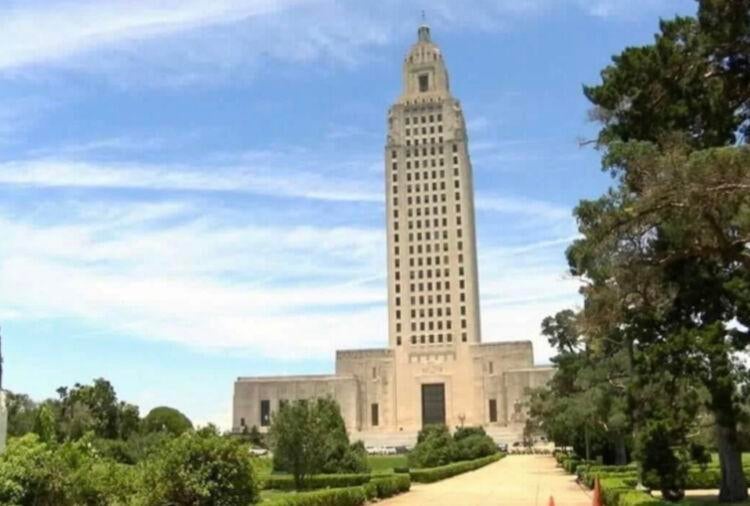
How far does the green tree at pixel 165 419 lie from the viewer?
69.6m

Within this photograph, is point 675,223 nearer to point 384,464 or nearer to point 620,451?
point 620,451

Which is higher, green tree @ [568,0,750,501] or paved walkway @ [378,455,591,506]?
green tree @ [568,0,750,501]

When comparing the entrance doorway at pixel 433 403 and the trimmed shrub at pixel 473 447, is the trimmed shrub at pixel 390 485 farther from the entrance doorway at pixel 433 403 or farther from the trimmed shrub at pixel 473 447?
the entrance doorway at pixel 433 403

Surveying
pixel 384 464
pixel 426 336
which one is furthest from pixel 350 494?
pixel 426 336

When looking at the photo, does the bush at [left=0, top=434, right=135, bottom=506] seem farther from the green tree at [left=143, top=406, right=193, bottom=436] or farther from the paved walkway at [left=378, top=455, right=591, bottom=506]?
the green tree at [left=143, top=406, right=193, bottom=436]

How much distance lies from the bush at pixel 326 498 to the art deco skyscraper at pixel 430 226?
72122 millimetres

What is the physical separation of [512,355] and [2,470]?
278ft

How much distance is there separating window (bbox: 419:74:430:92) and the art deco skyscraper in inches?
36.5

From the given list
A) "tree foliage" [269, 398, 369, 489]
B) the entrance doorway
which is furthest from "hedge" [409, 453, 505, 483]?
the entrance doorway

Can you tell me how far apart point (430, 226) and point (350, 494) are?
77610mm

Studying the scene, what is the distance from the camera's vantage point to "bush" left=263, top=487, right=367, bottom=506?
17922 mm

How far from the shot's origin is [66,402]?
61812 millimetres

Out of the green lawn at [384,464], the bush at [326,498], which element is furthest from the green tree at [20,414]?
the bush at [326,498]

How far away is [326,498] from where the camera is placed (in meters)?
20.7
